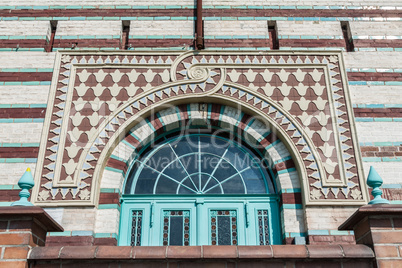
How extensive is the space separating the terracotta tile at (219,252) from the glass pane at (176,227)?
2162mm

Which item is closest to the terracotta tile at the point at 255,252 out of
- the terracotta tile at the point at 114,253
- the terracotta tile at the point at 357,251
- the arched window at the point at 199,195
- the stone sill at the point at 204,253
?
the stone sill at the point at 204,253

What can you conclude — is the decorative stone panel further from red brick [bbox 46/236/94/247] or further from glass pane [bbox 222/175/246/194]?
glass pane [bbox 222/175/246/194]

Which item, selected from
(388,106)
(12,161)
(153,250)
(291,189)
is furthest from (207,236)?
(388,106)

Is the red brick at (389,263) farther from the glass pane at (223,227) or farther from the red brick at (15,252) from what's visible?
the red brick at (15,252)

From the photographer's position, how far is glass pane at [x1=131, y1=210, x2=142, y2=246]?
7121 millimetres

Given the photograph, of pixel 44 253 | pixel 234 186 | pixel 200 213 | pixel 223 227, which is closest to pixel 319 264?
pixel 223 227

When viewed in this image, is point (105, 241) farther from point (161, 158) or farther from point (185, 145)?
point (185, 145)

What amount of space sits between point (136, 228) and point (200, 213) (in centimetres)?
112

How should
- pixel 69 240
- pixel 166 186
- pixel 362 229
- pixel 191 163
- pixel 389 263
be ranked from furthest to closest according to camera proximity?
pixel 191 163 < pixel 166 186 < pixel 69 240 < pixel 362 229 < pixel 389 263

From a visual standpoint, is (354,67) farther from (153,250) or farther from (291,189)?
(153,250)

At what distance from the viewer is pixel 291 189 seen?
7332 mm

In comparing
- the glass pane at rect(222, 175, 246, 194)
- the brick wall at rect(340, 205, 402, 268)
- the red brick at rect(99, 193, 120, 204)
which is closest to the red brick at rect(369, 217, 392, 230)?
the brick wall at rect(340, 205, 402, 268)

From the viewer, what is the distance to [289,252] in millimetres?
4918

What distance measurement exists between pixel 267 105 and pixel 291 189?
5.48 ft
